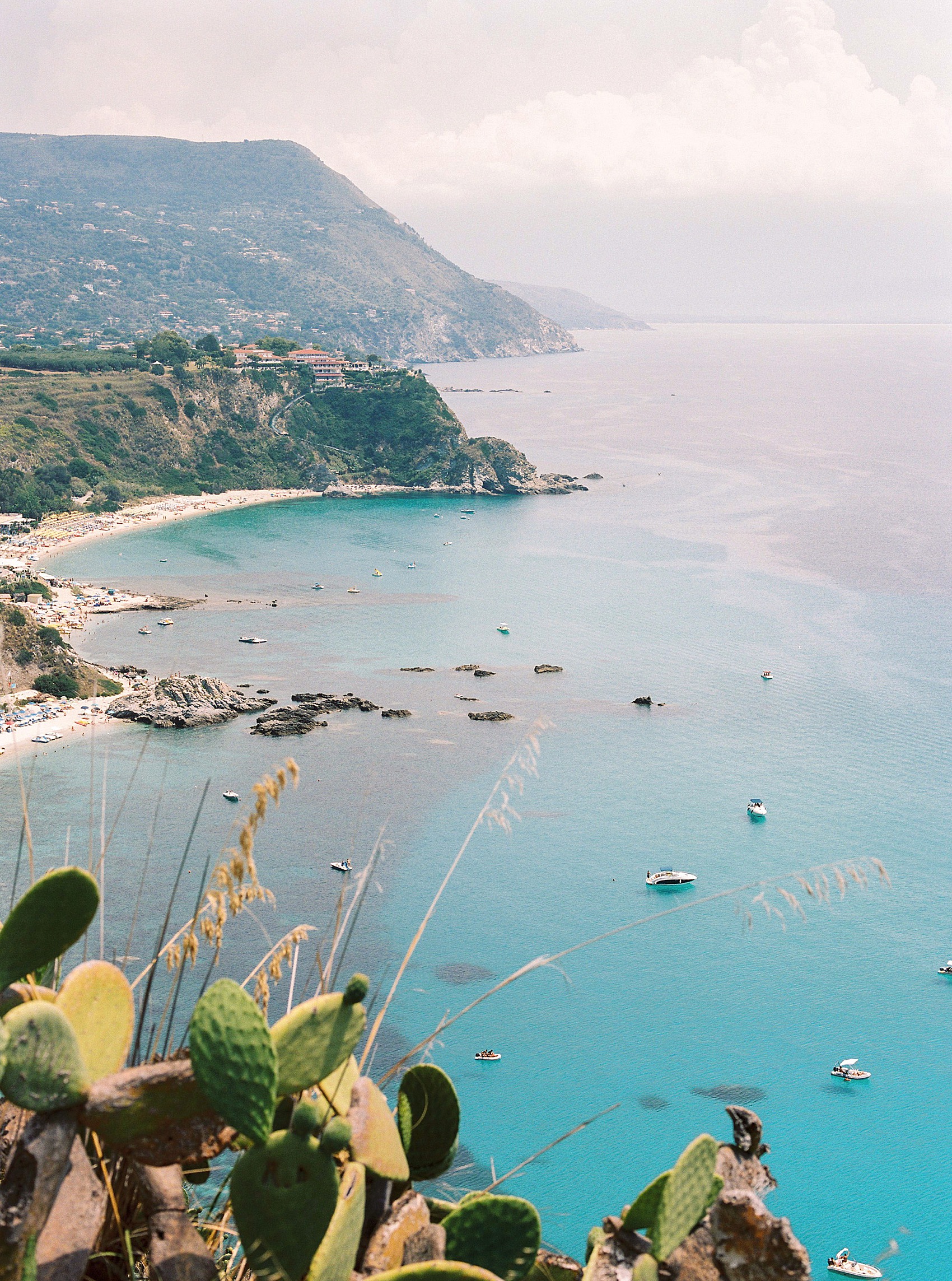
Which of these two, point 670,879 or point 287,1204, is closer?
point 287,1204

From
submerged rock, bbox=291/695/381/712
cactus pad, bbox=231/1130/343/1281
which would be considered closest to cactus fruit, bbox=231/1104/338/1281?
cactus pad, bbox=231/1130/343/1281

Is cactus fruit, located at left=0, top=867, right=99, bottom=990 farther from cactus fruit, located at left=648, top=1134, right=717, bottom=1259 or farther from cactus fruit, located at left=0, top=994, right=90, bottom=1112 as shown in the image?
cactus fruit, located at left=648, top=1134, right=717, bottom=1259

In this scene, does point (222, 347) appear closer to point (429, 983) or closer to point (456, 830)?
point (456, 830)

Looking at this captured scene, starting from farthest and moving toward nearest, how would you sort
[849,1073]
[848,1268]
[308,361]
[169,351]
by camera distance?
1. [308,361]
2. [169,351]
3. [849,1073]
4. [848,1268]

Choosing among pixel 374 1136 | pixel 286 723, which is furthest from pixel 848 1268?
pixel 286 723

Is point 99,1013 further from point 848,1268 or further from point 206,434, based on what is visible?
point 206,434

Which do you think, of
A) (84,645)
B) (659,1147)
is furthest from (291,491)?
(659,1147)

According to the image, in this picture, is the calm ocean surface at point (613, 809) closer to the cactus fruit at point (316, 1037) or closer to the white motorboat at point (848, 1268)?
the white motorboat at point (848, 1268)

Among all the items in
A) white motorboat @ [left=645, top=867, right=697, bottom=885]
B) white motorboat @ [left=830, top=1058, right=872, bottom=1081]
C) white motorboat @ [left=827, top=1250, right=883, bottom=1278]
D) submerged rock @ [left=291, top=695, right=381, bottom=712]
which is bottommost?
white motorboat @ [left=830, top=1058, right=872, bottom=1081]
